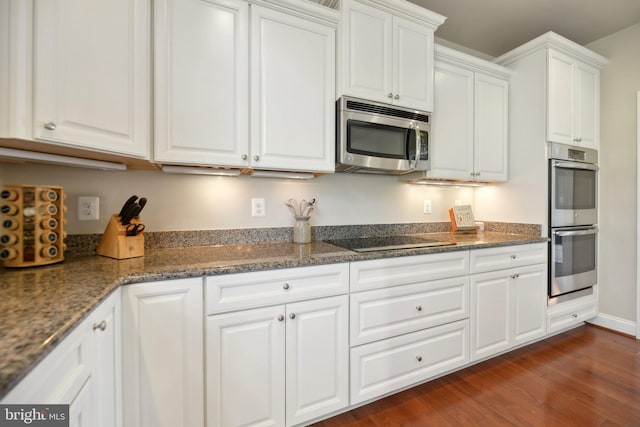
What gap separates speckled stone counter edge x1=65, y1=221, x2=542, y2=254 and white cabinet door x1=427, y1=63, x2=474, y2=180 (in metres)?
0.52

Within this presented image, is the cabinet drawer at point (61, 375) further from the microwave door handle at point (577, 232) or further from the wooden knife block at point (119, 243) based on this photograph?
the microwave door handle at point (577, 232)

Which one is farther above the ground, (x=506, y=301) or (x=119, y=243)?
(x=119, y=243)

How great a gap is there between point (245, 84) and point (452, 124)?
1.63 m

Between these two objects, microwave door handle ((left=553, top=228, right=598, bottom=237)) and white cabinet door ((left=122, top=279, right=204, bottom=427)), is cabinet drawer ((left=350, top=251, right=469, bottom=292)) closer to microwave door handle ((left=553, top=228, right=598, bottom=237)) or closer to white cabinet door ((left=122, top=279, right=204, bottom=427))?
white cabinet door ((left=122, top=279, right=204, bottom=427))

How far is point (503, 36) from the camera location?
2.59 meters

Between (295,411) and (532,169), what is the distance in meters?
2.57

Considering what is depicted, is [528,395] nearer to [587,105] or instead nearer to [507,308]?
[507,308]

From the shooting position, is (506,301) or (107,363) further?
(506,301)

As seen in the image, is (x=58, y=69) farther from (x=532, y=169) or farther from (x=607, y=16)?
(x=607, y=16)

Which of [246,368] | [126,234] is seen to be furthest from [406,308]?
[126,234]

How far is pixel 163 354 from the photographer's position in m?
1.11

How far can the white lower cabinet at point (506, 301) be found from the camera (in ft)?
6.30

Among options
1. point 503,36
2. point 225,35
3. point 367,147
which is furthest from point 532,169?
point 225,35

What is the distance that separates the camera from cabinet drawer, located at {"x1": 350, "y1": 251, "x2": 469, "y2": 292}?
150 centimetres
